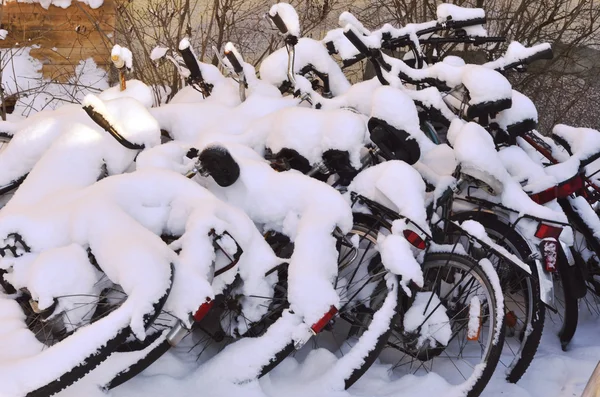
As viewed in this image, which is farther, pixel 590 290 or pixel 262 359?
pixel 590 290

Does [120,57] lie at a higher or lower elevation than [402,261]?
higher

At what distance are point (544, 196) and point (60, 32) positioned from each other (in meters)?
5.82

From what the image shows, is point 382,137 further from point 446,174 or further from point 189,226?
point 189,226

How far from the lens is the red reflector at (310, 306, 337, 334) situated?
2.54 m

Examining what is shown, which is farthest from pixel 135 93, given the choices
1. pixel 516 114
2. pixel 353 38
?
pixel 516 114

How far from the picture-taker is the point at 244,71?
12.2ft

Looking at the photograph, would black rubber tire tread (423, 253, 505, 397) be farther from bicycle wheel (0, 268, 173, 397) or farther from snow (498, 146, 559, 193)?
bicycle wheel (0, 268, 173, 397)

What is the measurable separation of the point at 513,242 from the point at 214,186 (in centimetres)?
145

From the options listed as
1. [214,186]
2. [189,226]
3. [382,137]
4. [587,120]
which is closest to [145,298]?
[189,226]

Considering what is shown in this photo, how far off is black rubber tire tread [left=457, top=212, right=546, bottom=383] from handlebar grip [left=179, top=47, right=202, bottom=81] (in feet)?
6.12

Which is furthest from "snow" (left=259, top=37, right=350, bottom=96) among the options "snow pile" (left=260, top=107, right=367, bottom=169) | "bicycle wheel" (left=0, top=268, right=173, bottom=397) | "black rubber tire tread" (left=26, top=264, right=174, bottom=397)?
"black rubber tire tread" (left=26, top=264, right=174, bottom=397)

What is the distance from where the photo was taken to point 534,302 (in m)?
2.94

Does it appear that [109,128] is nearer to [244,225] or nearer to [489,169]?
[244,225]

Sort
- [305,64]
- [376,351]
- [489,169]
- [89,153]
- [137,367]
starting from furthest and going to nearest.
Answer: [305,64]
[89,153]
[489,169]
[376,351]
[137,367]
